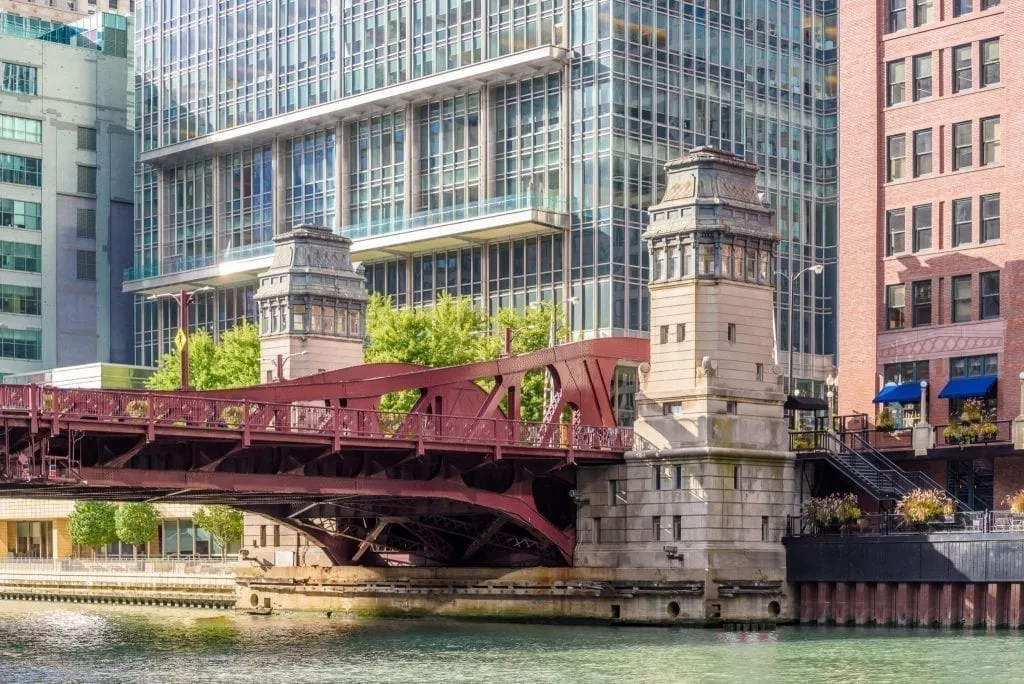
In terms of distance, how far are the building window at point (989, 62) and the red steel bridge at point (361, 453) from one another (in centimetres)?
2023

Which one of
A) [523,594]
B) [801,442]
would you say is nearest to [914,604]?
[801,442]

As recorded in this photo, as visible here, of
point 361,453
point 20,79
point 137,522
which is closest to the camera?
point 361,453

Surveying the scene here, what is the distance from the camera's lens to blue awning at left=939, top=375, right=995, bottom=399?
9200cm

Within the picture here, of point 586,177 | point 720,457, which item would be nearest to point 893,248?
point 720,457

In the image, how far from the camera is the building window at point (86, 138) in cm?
17425

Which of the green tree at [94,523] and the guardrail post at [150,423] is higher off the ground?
the guardrail post at [150,423]

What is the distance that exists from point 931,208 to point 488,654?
118 ft

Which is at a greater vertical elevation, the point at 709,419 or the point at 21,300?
the point at 21,300

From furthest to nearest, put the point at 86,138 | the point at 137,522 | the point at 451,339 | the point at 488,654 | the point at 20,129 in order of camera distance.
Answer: the point at 86,138 < the point at 20,129 < the point at 137,522 < the point at 451,339 < the point at 488,654

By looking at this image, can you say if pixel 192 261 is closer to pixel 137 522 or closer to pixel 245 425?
pixel 137 522

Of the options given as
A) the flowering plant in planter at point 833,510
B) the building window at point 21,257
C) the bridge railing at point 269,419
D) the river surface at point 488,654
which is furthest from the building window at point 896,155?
the building window at point 21,257

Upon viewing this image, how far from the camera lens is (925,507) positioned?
82688 millimetres

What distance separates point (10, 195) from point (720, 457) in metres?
101

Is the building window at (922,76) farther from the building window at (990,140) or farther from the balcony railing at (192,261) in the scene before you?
the balcony railing at (192,261)
